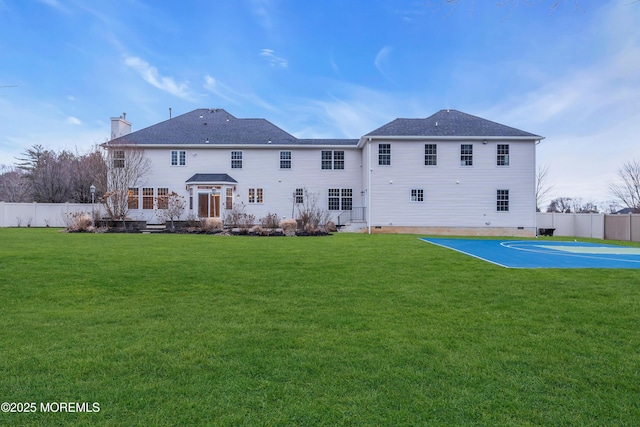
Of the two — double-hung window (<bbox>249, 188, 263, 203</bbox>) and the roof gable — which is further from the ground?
the roof gable

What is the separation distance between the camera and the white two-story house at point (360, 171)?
24.1 m

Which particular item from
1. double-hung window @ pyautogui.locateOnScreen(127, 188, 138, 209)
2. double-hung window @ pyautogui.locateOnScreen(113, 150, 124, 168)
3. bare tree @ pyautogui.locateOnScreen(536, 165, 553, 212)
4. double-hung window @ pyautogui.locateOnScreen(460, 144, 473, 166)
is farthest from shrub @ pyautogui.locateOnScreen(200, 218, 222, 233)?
bare tree @ pyautogui.locateOnScreen(536, 165, 553, 212)

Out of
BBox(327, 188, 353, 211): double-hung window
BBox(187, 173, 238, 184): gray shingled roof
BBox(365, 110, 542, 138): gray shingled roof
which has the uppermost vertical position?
BBox(365, 110, 542, 138): gray shingled roof

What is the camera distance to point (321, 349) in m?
3.72

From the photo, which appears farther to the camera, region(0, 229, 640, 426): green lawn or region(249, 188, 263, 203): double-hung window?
region(249, 188, 263, 203): double-hung window

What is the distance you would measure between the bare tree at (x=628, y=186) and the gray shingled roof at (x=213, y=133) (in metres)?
31.9

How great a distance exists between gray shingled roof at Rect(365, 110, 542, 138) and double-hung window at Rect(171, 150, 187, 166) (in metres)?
12.6

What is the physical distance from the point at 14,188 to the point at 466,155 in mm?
48319

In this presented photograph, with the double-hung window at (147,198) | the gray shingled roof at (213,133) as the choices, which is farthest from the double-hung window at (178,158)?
the double-hung window at (147,198)

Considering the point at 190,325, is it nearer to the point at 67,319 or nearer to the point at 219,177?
the point at 67,319

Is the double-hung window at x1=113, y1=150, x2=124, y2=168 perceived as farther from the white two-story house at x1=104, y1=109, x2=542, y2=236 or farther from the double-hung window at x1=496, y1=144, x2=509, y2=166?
the double-hung window at x1=496, y1=144, x2=509, y2=166

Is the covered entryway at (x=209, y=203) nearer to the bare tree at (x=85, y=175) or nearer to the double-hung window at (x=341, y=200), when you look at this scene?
the double-hung window at (x=341, y=200)

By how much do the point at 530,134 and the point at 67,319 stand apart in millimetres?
25534

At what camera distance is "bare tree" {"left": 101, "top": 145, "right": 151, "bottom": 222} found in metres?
26.1
